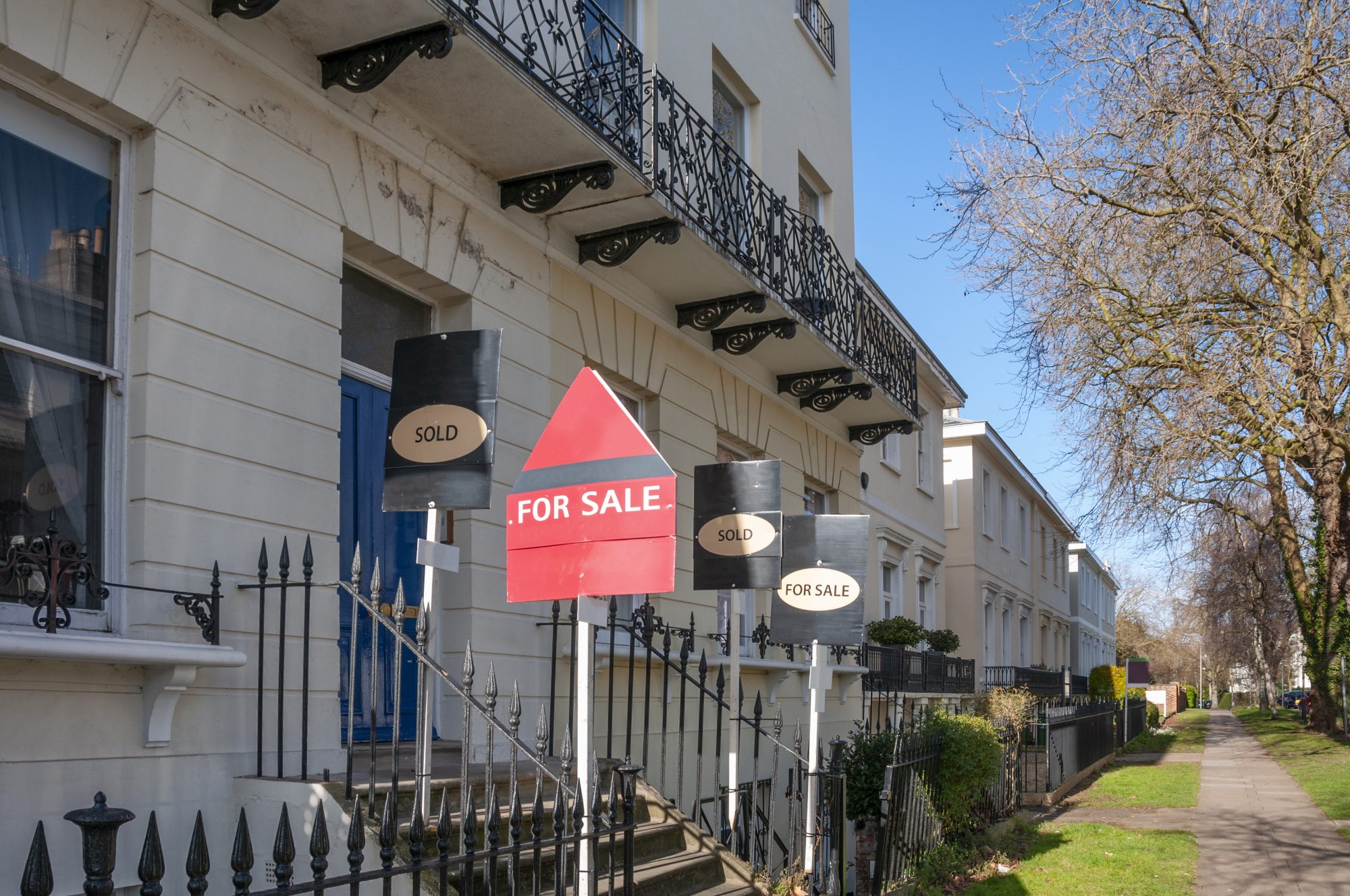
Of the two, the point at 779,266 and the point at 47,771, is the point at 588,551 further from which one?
the point at 779,266

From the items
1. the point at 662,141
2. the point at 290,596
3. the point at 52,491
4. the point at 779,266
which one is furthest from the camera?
the point at 779,266

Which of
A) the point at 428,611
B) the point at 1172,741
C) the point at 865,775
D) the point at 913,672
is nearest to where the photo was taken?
the point at 428,611

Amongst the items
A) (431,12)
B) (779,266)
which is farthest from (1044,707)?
(431,12)

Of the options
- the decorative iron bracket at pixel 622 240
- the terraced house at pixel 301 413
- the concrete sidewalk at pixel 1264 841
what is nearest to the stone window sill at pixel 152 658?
the terraced house at pixel 301 413

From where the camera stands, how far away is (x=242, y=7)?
20.7 feet

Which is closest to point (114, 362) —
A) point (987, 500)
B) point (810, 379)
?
point (810, 379)

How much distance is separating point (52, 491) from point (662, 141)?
5.79m

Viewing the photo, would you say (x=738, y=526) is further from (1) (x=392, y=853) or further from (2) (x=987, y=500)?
(2) (x=987, y=500)

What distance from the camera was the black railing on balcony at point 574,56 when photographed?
7852 millimetres

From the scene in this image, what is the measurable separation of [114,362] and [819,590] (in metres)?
4.94

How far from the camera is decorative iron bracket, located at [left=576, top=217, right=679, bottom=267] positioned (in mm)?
9547

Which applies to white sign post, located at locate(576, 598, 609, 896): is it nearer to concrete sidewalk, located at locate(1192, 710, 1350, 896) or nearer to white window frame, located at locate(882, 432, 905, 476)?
concrete sidewalk, located at locate(1192, 710, 1350, 896)

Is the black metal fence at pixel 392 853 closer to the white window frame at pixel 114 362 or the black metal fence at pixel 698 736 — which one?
the white window frame at pixel 114 362

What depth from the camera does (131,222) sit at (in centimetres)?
599
